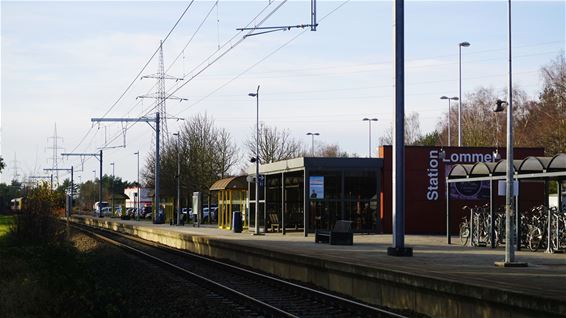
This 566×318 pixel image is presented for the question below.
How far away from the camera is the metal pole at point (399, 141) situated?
75.9 feet

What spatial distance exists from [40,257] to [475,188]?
22.2m

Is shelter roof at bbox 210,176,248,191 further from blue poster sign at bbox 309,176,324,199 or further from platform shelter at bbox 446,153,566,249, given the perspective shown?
platform shelter at bbox 446,153,566,249

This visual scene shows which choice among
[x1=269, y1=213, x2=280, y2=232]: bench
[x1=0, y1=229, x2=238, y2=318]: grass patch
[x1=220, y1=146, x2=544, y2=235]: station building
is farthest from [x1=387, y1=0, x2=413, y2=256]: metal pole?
[x1=269, y1=213, x2=280, y2=232]: bench

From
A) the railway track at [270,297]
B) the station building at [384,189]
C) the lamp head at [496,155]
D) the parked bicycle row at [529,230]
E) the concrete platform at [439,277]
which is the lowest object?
the railway track at [270,297]

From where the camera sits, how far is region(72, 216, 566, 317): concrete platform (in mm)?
12820

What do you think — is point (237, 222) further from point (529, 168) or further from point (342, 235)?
point (529, 168)

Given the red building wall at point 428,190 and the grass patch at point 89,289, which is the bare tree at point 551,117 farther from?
the grass patch at point 89,289

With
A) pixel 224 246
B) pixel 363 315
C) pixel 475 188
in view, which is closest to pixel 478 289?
pixel 363 315

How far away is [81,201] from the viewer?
548 ft

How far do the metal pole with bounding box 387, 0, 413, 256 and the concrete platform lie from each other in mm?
668

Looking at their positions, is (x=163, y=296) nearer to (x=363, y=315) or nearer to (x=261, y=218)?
(x=363, y=315)

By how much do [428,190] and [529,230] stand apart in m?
14.8

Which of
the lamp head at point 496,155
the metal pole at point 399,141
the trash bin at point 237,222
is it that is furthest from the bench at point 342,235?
the trash bin at point 237,222

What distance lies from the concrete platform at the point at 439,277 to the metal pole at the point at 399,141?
668 millimetres
